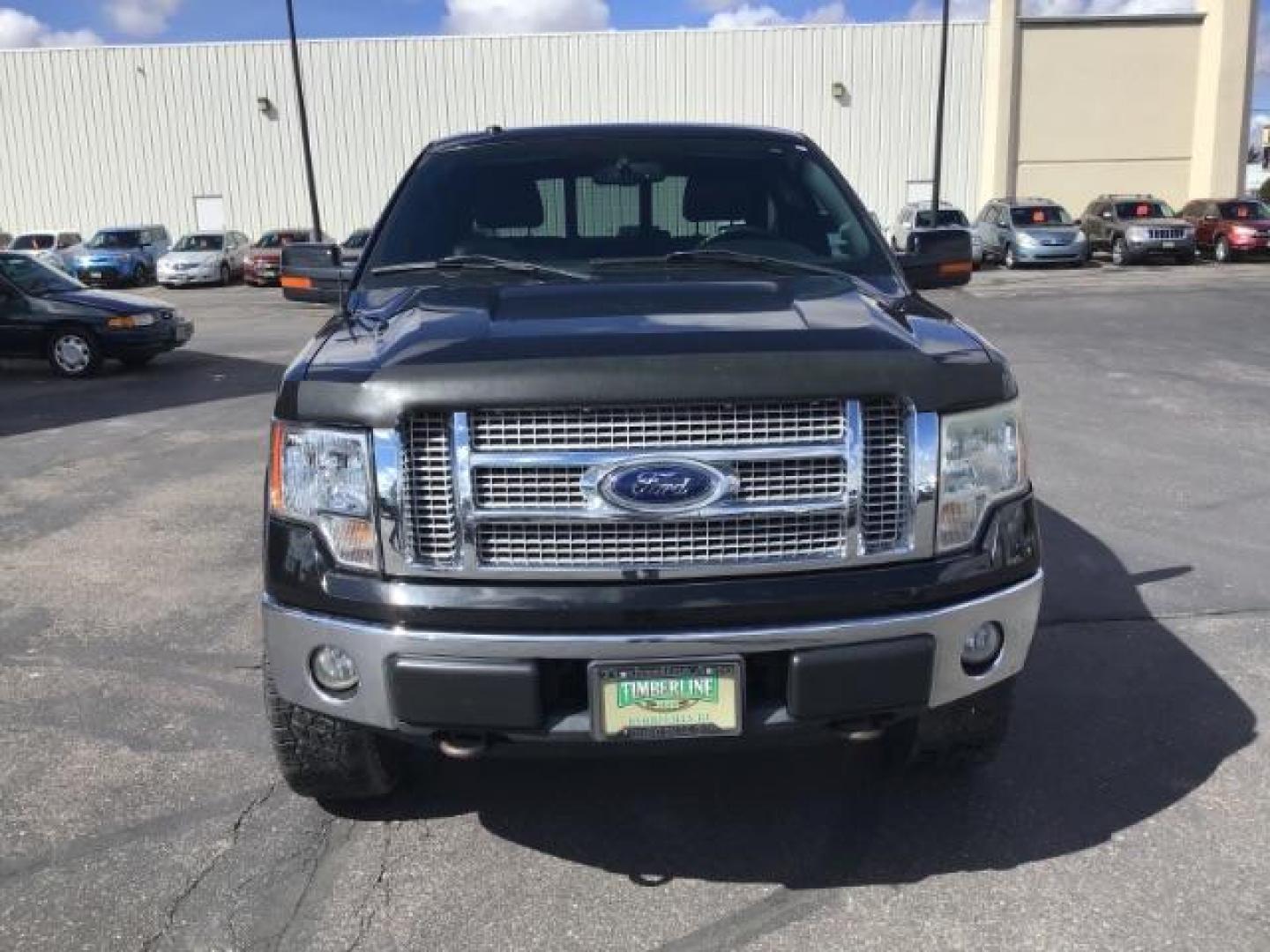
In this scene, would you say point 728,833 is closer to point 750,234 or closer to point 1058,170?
point 750,234

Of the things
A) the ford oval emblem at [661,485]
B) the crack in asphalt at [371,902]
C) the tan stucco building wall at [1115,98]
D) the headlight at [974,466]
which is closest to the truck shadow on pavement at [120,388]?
the crack in asphalt at [371,902]

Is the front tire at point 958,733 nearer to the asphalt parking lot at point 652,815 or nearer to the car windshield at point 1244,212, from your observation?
the asphalt parking lot at point 652,815

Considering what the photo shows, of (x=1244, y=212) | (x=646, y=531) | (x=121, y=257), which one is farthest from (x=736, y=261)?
(x=1244, y=212)

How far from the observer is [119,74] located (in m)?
36.3

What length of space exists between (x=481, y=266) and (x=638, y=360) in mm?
1361

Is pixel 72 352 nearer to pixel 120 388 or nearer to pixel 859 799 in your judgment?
Answer: pixel 120 388

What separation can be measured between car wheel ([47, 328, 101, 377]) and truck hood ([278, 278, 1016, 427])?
11.4m

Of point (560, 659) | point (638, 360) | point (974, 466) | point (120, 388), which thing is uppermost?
point (638, 360)

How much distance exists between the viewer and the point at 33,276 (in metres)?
13.5

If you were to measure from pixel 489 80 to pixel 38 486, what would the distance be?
3080cm

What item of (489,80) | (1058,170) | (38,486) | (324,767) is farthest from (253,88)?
(324,767)

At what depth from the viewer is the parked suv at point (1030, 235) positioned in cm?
2831

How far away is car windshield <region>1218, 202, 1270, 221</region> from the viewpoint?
28.8 m

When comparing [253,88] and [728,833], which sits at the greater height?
[253,88]
